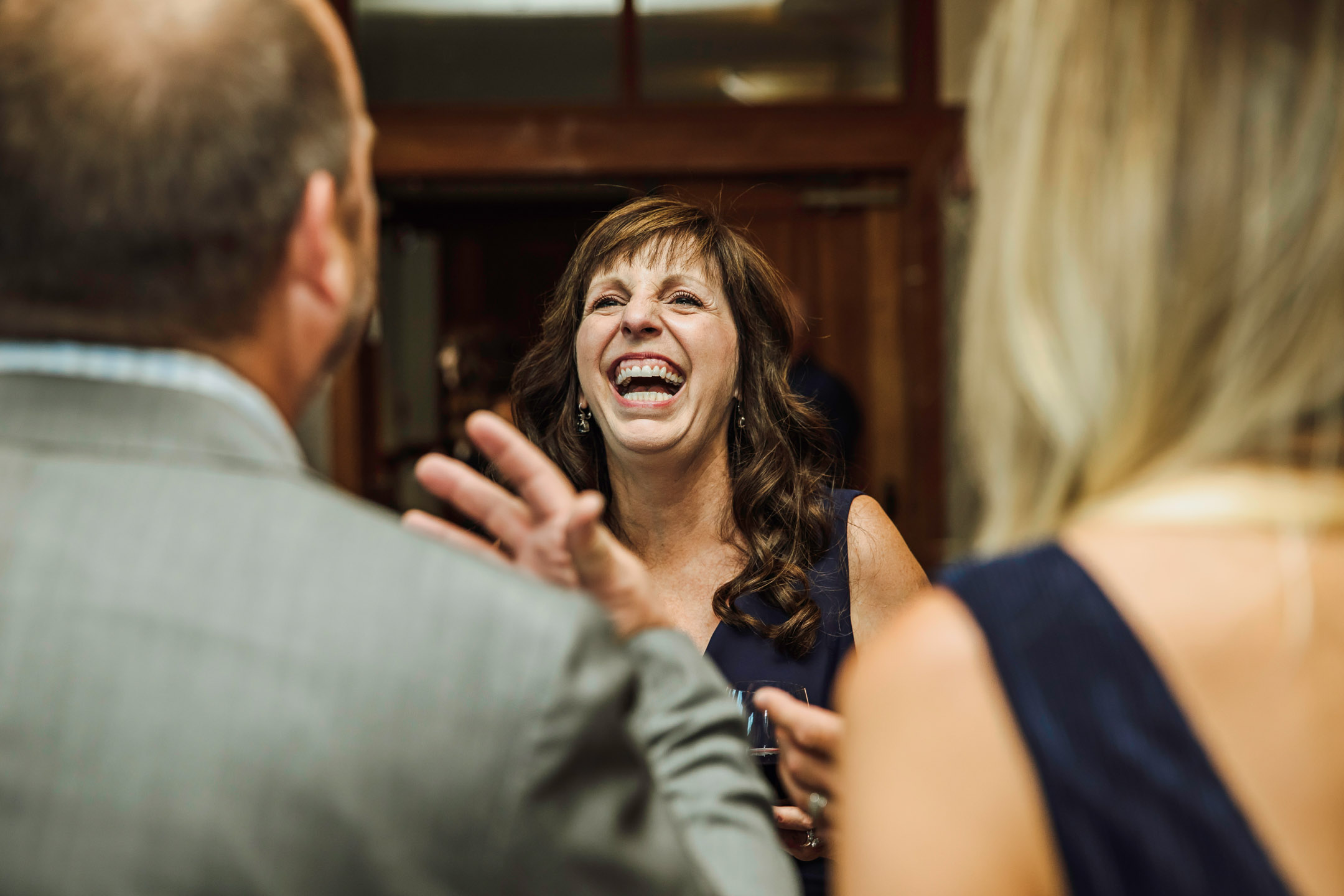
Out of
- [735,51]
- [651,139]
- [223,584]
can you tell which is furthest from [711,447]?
[735,51]

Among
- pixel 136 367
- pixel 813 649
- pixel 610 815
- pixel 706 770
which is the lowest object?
pixel 813 649

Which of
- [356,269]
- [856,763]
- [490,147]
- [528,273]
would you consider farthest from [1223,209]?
[528,273]

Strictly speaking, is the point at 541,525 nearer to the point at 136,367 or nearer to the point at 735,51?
the point at 136,367

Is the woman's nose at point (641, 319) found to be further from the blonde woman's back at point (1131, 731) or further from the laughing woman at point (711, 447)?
the blonde woman's back at point (1131, 731)

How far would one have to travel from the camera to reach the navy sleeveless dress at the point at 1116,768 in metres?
0.56

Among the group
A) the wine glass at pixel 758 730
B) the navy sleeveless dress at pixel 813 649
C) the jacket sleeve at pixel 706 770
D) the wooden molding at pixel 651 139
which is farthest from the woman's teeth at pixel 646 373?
the wooden molding at pixel 651 139

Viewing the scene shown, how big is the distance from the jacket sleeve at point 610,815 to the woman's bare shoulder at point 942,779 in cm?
12

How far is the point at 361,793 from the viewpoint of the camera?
0.57m

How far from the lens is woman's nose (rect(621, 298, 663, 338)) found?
1797mm

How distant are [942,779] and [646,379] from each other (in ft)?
4.32

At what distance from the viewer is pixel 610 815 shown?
0.62 m

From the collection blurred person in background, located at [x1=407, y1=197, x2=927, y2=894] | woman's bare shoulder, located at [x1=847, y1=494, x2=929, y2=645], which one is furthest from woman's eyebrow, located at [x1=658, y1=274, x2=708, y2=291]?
woman's bare shoulder, located at [x1=847, y1=494, x2=929, y2=645]

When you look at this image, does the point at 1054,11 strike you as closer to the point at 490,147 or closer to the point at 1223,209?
the point at 1223,209

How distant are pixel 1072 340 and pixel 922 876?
321 millimetres
